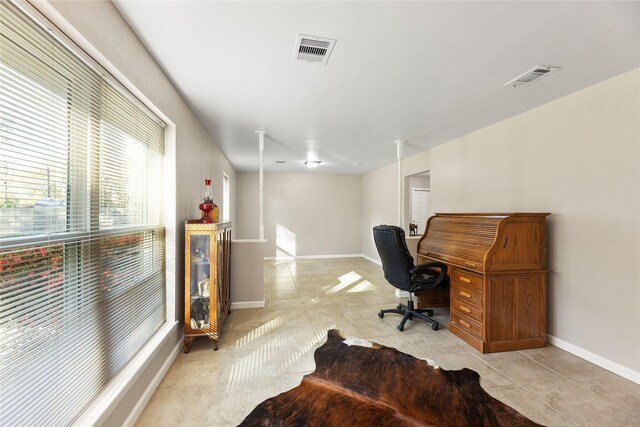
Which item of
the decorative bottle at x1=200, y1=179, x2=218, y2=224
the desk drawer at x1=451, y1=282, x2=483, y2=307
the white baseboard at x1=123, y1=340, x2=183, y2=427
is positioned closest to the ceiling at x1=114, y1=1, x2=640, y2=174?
the decorative bottle at x1=200, y1=179, x2=218, y2=224

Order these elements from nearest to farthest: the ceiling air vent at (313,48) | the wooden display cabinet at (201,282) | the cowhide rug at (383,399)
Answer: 1. the cowhide rug at (383,399)
2. the ceiling air vent at (313,48)
3. the wooden display cabinet at (201,282)

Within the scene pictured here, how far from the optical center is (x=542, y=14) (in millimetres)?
1527

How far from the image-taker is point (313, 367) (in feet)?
7.37

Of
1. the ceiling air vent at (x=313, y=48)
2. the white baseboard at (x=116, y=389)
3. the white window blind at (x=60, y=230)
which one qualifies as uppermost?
the ceiling air vent at (x=313, y=48)

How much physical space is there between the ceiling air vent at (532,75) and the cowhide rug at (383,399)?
8.35 ft

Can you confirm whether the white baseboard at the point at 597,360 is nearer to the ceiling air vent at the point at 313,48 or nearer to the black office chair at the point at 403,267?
the black office chair at the point at 403,267

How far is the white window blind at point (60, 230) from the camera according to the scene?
96cm

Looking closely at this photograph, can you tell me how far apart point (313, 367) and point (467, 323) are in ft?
5.52

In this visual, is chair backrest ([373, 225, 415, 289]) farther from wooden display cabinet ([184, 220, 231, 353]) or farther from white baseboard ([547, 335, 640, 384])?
wooden display cabinet ([184, 220, 231, 353])

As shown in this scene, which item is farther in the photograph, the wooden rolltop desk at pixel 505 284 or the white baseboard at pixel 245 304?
the white baseboard at pixel 245 304

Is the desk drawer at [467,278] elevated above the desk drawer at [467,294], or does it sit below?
above

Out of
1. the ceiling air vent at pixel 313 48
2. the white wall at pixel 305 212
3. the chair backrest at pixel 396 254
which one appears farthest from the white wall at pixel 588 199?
the white wall at pixel 305 212

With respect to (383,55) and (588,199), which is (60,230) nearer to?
(383,55)

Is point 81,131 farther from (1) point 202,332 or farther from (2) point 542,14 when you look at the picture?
(2) point 542,14
